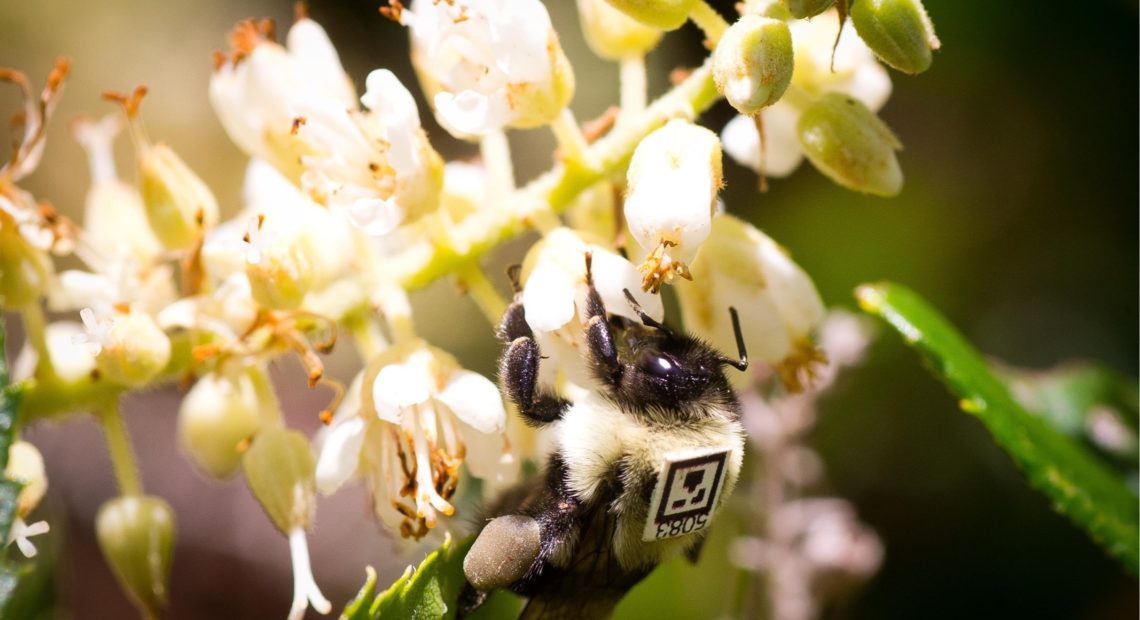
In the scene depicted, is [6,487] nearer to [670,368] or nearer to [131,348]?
[131,348]

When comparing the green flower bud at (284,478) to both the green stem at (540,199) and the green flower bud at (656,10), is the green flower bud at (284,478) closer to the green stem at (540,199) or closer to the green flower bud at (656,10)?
the green stem at (540,199)

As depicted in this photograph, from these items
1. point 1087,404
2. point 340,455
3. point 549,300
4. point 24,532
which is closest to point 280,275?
A: point 340,455

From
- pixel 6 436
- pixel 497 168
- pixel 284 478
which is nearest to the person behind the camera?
pixel 6 436

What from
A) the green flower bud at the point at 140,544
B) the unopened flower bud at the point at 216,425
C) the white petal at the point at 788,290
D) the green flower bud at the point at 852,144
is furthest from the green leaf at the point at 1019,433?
the green flower bud at the point at 140,544

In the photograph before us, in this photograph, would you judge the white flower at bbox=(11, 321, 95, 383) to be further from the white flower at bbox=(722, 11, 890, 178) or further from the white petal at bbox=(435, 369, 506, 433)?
the white flower at bbox=(722, 11, 890, 178)

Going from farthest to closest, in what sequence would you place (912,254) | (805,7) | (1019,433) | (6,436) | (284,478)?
1. (912,254)
2. (1019,433)
3. (284,478)
4. (6,436)
5. (805,7)

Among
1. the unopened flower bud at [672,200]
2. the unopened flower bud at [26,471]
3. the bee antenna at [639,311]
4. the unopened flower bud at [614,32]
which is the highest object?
the unopened flower bud at [614,32]
